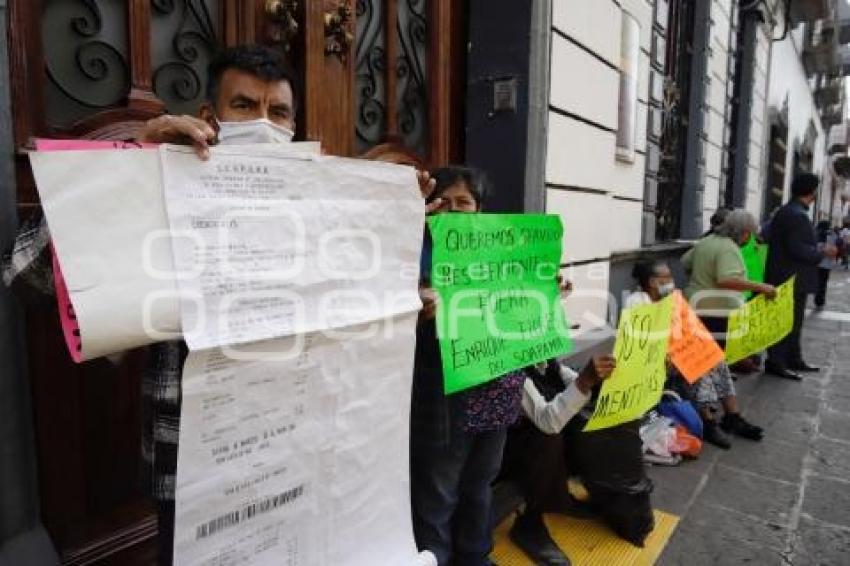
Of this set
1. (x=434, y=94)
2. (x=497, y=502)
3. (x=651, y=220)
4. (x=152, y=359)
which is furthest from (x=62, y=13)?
(x=651, y=220)

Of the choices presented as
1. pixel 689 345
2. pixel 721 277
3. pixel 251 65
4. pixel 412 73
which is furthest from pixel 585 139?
pixel 251 65

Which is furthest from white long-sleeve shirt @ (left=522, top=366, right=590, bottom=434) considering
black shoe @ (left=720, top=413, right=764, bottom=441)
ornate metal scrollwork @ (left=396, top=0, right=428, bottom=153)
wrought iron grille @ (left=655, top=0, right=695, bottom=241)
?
wrought iron grille @ (left=655, top=0, right=695, bottom=241)

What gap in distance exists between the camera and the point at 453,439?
199 centimetres

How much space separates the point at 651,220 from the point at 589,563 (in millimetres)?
3999

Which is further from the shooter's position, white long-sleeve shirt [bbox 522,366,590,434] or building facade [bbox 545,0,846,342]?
building facade [bbox 545,0,846,342]

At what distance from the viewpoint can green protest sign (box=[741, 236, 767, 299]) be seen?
5375mm

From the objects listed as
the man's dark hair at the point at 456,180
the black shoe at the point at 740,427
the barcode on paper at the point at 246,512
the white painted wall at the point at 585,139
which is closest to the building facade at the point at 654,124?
the white painted wall at the point at 585,139

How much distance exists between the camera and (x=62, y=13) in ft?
5.08

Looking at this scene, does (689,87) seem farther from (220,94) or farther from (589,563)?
(220,94)

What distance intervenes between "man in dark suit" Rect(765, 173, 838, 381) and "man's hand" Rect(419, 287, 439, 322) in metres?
5.05

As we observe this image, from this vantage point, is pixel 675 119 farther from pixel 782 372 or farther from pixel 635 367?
pixel 635 367

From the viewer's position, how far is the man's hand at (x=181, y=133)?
1.07 metres

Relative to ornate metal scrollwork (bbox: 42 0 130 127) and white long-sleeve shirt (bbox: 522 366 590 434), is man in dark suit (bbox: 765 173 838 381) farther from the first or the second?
ornate metal scrollwork (bbox: 42 0 130 127)

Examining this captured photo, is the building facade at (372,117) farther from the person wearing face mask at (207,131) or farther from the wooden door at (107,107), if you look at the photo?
the person wearing face mask at (207,131)
